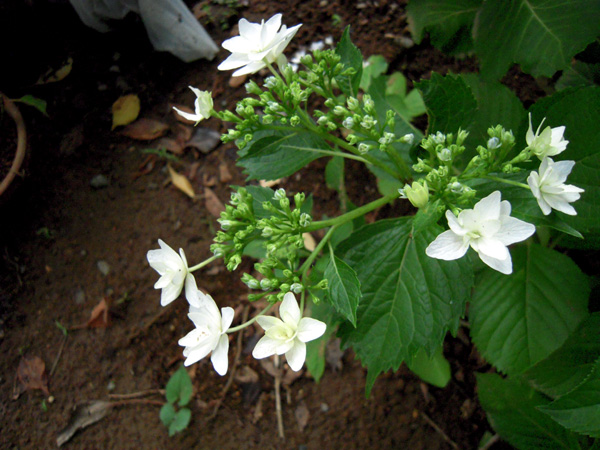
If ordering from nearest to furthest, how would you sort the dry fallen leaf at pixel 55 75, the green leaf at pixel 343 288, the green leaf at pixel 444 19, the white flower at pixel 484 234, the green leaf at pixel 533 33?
1. the white flower at pixel 484 234
2. the green leaf at pixel 343 288
3. the green leaf at pixel 533 33
4. the green leaf at pixel 444 19
5. the dry fallen leaf at pixel 55 75

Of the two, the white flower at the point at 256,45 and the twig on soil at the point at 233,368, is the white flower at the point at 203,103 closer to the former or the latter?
the white flower at the point at 256,45

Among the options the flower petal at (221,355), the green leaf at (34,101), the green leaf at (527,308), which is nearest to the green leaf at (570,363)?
the green leaf at (527,308)

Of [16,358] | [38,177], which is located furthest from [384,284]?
[38,177]

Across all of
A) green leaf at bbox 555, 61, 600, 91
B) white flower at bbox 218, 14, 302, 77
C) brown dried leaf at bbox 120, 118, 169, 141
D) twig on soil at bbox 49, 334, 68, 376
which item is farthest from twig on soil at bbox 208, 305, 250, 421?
green leaf at bbox 555, 61, 600, 91

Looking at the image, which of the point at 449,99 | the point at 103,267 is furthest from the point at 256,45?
the point at 103,267

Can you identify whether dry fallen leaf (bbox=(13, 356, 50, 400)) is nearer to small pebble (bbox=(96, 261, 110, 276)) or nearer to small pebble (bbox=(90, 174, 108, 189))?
small pebble (bbox=(96, 261, 110, 276))

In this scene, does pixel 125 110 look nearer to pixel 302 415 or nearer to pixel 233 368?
pixel 233 368

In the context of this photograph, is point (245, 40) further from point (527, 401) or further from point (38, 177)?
point (38, 177)
